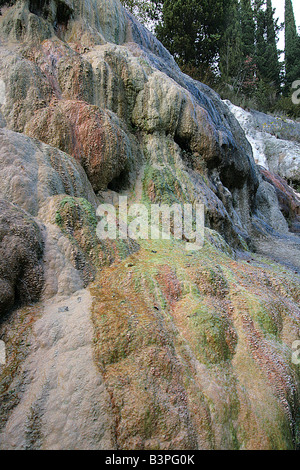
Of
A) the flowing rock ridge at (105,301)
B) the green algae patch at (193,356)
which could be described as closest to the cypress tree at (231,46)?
the flowing rock ridge at (105,301)

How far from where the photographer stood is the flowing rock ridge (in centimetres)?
246

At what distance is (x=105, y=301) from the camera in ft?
10.6

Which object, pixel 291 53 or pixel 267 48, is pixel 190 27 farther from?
pixel 291 53

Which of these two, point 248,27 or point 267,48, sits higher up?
point 248,27

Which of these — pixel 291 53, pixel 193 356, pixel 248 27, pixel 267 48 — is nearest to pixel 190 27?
pixel 248 27

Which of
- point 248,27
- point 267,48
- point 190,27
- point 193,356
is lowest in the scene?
point 193,356

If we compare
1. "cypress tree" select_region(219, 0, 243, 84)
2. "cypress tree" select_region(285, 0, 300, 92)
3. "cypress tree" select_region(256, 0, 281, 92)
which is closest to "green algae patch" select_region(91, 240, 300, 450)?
"cypress tree" select_region(219, 0, 243, 84)

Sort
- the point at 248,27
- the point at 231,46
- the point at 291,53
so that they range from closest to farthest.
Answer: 1. the point at 231,46
2. the point at 248,27
3. the point at 291,53

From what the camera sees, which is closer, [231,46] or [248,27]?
[231,46]

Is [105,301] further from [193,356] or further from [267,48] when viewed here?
[267,48]

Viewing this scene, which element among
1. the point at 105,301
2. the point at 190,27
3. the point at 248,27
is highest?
the point at 248,27

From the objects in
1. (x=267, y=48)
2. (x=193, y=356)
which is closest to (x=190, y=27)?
(x=267, y=48)

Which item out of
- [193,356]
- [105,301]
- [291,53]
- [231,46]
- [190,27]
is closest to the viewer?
[193,356]

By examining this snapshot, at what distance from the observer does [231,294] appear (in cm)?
368
